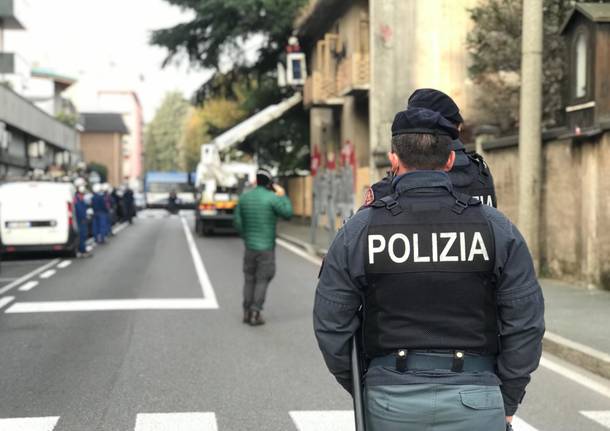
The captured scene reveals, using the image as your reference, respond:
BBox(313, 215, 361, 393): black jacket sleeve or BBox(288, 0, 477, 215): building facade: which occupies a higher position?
BBox(288, 0, 477, 215): building facade

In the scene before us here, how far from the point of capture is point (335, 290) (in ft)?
9.32

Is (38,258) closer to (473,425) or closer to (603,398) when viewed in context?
(603,398)

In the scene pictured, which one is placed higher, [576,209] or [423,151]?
[423,151]

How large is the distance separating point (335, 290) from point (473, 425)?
60cm

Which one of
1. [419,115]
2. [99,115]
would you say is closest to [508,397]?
[419,115]

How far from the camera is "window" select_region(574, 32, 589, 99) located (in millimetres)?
12234

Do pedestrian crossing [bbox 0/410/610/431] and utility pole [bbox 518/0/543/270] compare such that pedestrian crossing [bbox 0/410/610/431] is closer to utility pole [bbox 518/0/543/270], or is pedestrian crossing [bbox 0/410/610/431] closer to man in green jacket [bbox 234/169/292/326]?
man in green jacket [bbox 234/169/292/326]

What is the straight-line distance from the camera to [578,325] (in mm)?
8906

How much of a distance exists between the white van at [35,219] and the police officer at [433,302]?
56.9 feet

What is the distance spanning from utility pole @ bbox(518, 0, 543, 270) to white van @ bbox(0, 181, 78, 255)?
11.0 meters

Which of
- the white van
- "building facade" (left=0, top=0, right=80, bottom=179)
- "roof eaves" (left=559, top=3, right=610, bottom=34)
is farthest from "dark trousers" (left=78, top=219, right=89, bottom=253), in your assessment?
"building facade" (left=0, top=0, right=80, bottom=179)

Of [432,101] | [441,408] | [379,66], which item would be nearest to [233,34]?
[379,66]

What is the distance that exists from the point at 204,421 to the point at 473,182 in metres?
2.52

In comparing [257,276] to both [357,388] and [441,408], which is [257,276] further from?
[441,408]
